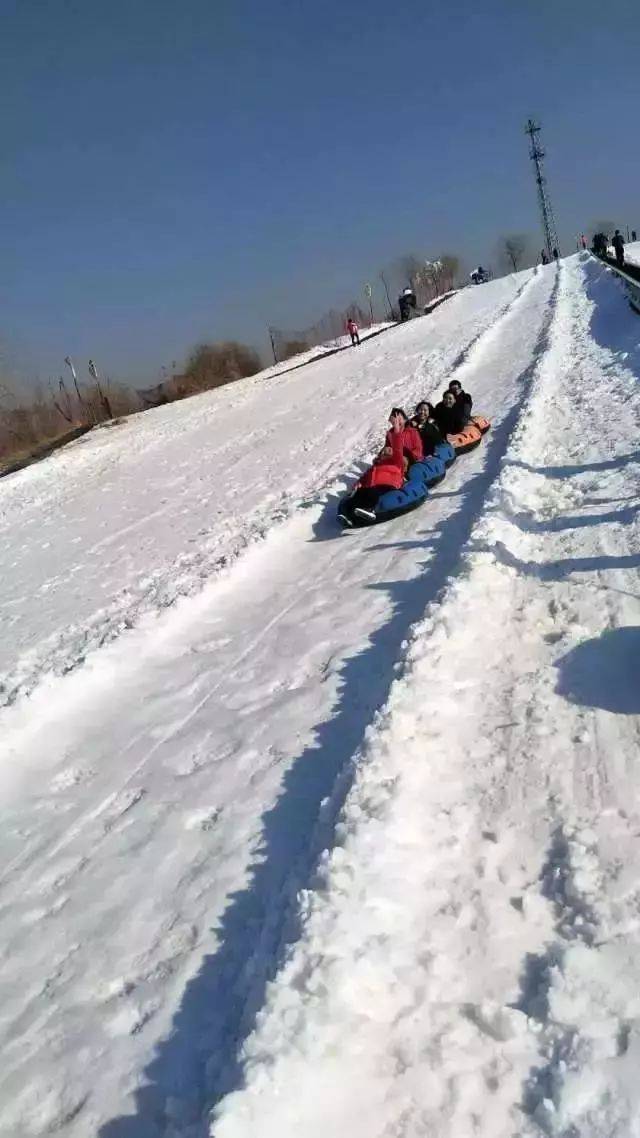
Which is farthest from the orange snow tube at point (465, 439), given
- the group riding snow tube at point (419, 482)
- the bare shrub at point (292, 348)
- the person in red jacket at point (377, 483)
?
the bare shrub at point (292, 348)

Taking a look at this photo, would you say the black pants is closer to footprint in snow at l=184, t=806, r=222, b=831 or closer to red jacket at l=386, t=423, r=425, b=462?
red jacket at l=386, t=423, r=425, b=462

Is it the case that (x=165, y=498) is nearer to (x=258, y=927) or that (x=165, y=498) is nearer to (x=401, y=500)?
(x=401, y=500)

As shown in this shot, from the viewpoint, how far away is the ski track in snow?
8.00 meters

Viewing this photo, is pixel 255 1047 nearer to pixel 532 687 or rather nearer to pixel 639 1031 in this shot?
pixel 639 1031

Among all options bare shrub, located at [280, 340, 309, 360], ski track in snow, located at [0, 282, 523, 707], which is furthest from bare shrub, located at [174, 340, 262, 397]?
ski track in snow, located at [0, 282, 523, 707]

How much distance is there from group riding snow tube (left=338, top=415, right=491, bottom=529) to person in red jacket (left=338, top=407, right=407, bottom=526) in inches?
2.3

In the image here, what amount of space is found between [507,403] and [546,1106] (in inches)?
479

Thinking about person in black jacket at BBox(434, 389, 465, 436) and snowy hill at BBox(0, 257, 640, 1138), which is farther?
person in black jacket at BBox(434, 389, 465, 436)

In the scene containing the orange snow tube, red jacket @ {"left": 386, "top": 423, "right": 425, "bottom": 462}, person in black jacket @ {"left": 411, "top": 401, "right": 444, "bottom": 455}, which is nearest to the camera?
red jacket @ {"left": 386, "top": 423, "right": 425, "bottom": 462}

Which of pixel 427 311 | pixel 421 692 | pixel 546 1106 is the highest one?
pixel 427 311

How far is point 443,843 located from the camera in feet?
11.5

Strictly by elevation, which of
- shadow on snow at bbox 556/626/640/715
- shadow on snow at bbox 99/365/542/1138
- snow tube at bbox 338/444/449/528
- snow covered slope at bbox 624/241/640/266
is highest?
snow covered slope at bbox 624/241/640/266

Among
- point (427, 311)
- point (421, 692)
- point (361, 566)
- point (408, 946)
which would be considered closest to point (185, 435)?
point (361, 566)

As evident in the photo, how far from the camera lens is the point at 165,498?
13.6m
